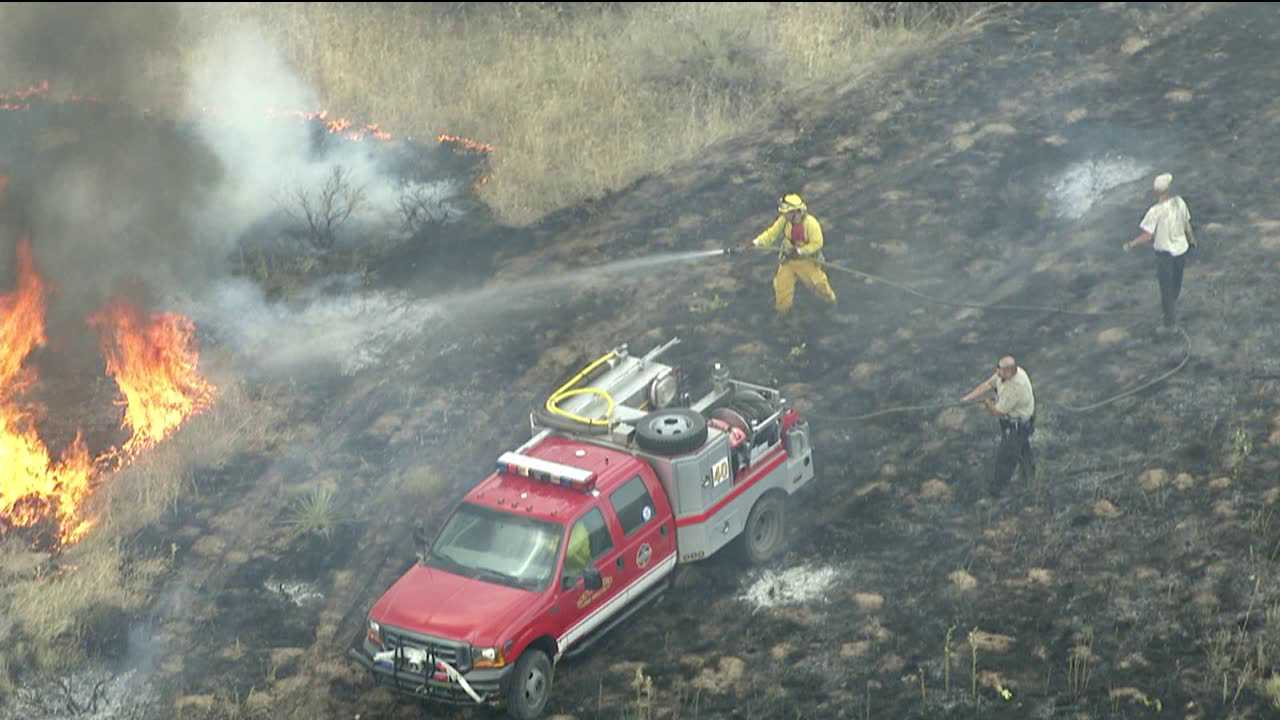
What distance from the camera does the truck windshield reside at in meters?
14.1

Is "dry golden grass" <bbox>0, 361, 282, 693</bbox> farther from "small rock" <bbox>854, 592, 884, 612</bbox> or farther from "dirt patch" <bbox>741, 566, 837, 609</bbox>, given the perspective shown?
"small rock" <bbox>854, 592, 884, 612</bbox>

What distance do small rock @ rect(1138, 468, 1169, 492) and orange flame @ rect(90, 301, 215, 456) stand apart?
35.5 ft

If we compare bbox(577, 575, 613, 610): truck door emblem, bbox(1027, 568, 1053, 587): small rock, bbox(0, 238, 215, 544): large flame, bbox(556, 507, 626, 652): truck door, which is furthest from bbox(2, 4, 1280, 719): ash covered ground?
bbox(0, 238, 215, 544): large flame

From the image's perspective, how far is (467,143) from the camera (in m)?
25.6

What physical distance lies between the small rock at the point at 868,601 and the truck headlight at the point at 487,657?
11.7ft

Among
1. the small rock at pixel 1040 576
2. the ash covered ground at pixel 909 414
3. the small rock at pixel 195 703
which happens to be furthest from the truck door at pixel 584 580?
the small rock at pixel 1040 576

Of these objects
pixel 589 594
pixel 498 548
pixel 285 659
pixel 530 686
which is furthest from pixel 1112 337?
pixel 285 659

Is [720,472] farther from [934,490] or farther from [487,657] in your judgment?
[487,657]

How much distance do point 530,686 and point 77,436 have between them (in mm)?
7792

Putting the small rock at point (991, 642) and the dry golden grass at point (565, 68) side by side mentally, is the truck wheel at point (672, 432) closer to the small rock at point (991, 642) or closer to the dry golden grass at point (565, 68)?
the small rock at point (991, 642)

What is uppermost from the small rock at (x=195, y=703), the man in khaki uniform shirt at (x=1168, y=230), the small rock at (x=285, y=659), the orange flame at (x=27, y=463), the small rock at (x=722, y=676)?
the man in khaki uniform shirt at (x=1168, y=230)

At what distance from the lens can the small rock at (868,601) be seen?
15031mm

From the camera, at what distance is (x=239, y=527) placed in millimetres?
17656

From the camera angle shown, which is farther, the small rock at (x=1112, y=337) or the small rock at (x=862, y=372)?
the small rock at (x=862, y=372)
